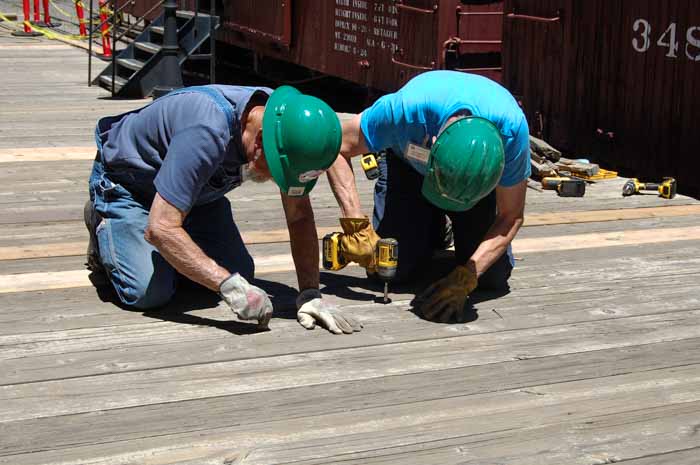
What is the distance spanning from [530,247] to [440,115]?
1802 mm

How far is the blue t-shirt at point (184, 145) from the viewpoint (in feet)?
14.3

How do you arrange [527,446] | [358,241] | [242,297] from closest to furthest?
[527,446] → [242,297] → [358,241]

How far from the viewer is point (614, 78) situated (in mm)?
8523

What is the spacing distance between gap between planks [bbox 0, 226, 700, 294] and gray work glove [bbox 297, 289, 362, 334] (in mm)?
861

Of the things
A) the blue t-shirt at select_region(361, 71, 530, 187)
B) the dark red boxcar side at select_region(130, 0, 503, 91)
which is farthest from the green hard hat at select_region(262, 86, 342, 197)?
the dark red boxcar side at select_region(130, 0, 503, 91)

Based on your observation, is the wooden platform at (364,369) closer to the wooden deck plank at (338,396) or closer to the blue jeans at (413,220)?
the wooden deck plank at (338,396)

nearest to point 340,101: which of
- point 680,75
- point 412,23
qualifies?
point 412,23

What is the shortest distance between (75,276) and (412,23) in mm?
5481

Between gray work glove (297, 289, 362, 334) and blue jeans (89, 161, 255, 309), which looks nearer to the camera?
gray work glove (297, 289, 362, 334)

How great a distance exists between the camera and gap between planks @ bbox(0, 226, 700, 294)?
5.37 metres

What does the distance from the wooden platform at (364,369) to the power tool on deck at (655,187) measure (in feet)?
3.62

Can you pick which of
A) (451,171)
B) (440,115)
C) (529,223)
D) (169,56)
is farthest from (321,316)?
(169,56)

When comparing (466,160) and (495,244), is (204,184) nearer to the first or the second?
(466,160)

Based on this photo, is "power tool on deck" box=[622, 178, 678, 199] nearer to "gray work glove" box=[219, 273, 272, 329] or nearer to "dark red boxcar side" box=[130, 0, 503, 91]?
"dark red boxcar side" box=[130, 0, 503, 91]
